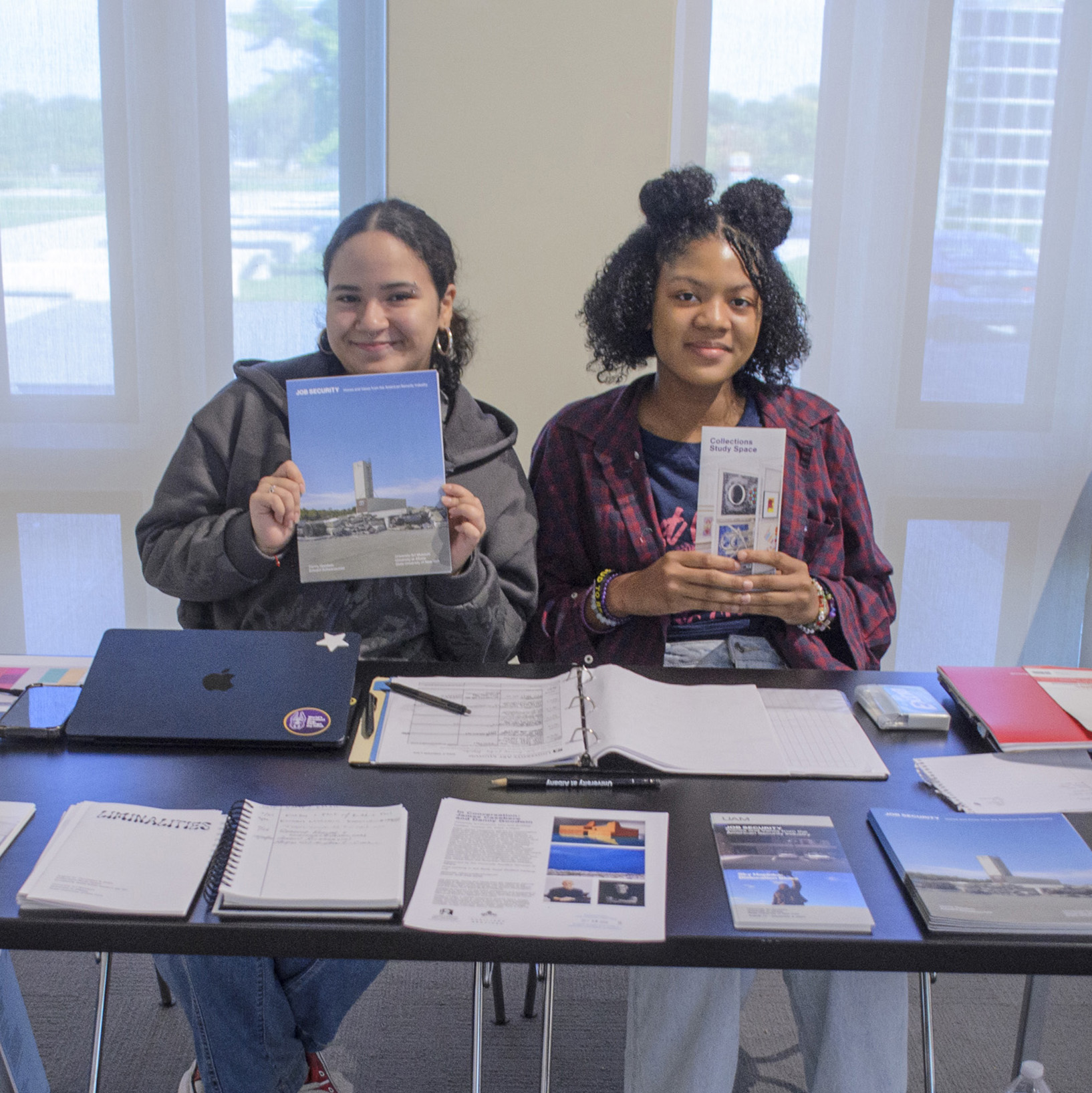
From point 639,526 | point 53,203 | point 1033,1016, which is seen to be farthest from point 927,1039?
point 53,203

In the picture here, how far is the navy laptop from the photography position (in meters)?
1.33

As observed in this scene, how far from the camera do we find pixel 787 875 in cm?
106

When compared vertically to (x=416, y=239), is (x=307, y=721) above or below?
below

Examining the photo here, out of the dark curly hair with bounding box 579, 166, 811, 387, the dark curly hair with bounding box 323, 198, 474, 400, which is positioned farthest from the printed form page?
the dark curly hair with bounding box 579, 166, 811, 387

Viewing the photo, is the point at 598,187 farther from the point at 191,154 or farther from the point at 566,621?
the point at 566,621

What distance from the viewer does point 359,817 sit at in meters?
1.15

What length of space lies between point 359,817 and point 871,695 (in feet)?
2.47

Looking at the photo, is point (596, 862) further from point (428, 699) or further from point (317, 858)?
point (428, 699)

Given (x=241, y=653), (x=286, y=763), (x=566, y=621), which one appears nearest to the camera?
(x=286, y=763)

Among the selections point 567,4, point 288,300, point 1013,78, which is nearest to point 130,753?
point 288,300

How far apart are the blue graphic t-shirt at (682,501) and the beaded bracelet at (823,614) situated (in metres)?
0.11

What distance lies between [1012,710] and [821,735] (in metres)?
0.28

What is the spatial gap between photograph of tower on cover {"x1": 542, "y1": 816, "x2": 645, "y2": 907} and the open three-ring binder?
0.13 meters

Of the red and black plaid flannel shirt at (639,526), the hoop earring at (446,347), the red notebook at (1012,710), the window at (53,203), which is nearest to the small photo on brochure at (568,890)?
the red notebook at (1012,710)
